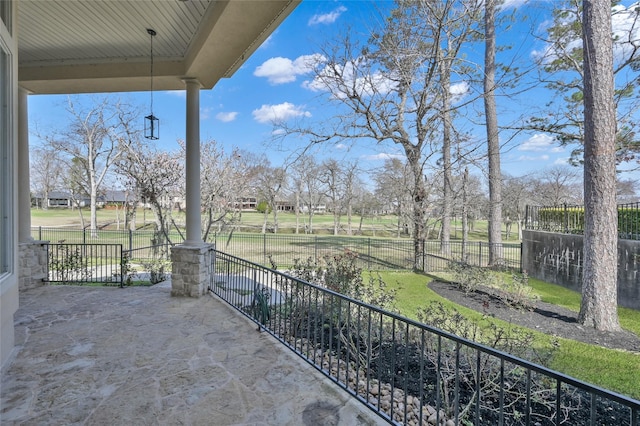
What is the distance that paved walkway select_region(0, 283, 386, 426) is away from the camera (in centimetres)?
218

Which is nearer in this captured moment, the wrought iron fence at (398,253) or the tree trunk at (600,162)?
the tree trunk at (600,162)

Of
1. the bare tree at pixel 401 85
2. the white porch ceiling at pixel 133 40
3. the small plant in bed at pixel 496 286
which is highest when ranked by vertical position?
the bare tree at pixel 401 85

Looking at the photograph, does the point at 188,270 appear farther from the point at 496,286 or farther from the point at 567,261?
the point at 567,261

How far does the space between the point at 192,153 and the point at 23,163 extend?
3169 millimetres

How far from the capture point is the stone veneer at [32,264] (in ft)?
18.2

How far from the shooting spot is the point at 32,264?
5.71m

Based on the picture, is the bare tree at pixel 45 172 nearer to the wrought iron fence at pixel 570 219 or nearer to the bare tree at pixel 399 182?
the bare tree at pixel 399 182

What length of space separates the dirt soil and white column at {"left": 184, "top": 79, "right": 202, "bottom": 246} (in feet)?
15.4

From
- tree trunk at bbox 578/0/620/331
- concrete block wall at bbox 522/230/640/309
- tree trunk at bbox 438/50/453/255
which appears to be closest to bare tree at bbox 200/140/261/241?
tree trunk at bbox 438/50/453/255

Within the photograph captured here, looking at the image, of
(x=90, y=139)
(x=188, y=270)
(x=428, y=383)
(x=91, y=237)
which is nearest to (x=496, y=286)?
(x=428, y=383)

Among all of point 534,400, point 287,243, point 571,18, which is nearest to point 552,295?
point 534,400

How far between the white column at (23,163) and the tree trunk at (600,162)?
9.80 meters

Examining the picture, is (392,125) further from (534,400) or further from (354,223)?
(354,223)

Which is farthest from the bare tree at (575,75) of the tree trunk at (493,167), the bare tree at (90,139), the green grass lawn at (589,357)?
the bare tree at (90,139)
